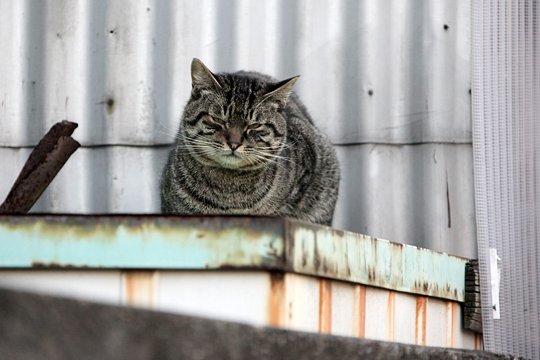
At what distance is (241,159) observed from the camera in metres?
4.08

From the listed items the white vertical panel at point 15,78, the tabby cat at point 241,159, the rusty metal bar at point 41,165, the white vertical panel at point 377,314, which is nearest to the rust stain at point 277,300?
the white vertical panel at point 377,314

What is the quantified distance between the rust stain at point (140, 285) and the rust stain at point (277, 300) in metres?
0.25

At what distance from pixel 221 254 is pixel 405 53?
2068 mm

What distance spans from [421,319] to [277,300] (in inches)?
40.3

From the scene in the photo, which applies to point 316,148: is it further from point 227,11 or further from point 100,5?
point 100,5

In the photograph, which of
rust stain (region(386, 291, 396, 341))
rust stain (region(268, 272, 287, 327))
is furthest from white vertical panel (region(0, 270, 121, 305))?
rust stain (region(386, 291, 396, 341))

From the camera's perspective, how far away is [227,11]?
12.9 feet

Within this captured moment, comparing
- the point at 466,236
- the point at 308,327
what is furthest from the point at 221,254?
the point at 466,236

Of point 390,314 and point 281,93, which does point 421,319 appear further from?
point 281,93

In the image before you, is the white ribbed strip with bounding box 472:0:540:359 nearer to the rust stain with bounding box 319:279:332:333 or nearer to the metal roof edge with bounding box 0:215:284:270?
the rust stain with bounding box 319:279:332:333

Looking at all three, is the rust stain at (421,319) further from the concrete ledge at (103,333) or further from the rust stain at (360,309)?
the concrete ledge at (103,333)

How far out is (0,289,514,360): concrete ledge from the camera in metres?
1.11

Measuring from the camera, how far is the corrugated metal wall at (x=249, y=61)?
3865 millimetres

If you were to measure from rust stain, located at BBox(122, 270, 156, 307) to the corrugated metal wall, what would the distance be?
1.87 meters
